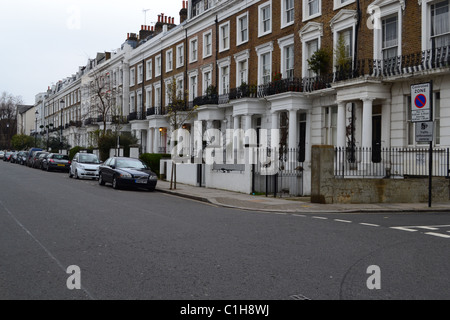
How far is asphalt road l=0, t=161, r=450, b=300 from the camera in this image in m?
5.41

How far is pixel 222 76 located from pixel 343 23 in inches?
488

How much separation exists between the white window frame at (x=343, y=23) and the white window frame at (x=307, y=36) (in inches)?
38.5

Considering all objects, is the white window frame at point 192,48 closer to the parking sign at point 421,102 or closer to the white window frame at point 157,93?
the white window frame at point 157,93

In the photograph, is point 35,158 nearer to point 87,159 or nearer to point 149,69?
point 149,69

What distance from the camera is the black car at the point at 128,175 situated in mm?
21156

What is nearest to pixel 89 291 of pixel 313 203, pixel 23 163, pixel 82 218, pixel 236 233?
pixel 236 233

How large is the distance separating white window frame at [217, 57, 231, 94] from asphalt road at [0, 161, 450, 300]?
21.5 metres

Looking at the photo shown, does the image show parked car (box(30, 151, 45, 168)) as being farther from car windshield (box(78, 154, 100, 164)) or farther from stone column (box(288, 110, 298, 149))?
stone column (box(288, 110, 298, 149))

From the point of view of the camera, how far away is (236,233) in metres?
9.55

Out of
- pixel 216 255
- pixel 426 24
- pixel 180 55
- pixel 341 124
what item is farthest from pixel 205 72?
pixel 216 255

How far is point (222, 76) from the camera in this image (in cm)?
3388

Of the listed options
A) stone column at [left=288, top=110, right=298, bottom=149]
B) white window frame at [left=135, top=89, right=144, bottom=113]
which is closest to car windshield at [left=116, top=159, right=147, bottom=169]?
stone column at [left=288, top=110, right=298, bottom=149]

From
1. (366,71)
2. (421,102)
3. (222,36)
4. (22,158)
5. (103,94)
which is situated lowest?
(22,158)

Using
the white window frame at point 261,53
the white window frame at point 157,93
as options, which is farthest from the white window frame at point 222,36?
the white window frame at point 157,93
